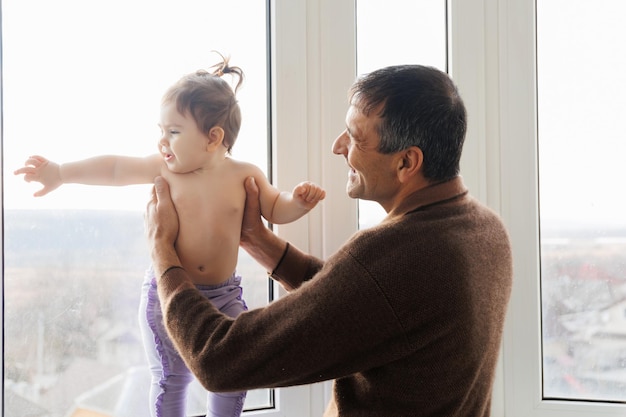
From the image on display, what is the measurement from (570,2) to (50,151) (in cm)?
133

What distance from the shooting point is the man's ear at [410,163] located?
3.74 feet

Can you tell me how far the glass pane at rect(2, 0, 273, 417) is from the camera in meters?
1.27

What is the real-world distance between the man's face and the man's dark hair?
2 centimetres

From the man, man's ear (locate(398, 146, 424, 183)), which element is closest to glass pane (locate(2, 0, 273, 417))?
the man

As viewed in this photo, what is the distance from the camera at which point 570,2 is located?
154 cm

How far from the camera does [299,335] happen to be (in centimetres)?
102

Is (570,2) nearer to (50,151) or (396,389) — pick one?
(396,389)

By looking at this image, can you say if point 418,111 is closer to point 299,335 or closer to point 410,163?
point 410,163

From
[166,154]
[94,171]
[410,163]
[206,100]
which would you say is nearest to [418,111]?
[410,163]

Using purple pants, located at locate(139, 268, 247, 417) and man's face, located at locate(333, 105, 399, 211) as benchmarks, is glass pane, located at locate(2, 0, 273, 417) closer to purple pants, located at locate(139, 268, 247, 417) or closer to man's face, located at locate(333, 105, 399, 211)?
purple pants, located at locate(139, 268, 247, 417)

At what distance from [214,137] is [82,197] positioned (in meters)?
0.34

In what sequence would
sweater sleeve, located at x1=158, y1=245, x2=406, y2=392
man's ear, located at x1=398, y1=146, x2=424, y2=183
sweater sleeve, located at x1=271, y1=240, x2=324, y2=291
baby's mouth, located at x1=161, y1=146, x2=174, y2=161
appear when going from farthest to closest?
sweater sleeve, located at x1=271, y1=240, x2=324, y2=291 → baby's mouth, located at x1=161, y1=146, x2=174, y2=161 → man's ear, located at x1=398, y1=146, x2=424, y2=183 → sweater sleeve, located at x1=158, y1=245, x2=406, y2=392

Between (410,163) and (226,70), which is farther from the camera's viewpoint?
(226,70)

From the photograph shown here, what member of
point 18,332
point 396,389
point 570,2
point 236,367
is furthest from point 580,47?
point 18,332
